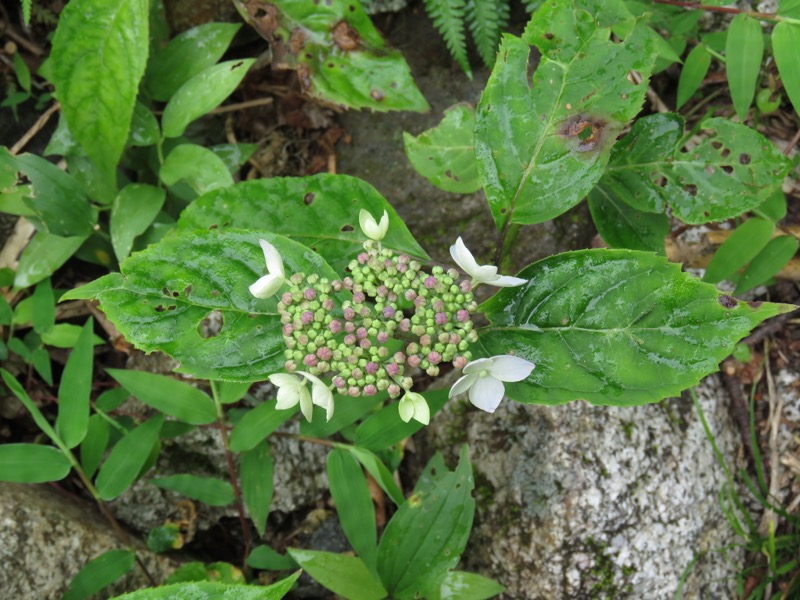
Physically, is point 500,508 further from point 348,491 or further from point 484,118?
point 484,118

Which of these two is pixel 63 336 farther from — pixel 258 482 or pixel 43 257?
pixel 258 482

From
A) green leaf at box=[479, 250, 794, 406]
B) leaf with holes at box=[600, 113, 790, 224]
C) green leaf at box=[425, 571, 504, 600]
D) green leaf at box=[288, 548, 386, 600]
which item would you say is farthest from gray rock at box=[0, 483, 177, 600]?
leaf with holes at box=[600, 113, 790, 224]

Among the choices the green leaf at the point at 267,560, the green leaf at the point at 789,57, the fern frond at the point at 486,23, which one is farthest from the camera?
the fern frond at the point at 486,23

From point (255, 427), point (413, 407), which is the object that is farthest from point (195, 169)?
point (413, 407)

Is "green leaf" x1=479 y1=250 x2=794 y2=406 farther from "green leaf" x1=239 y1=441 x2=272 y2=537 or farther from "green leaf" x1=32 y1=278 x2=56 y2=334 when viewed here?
"green leaf" x1=32 y1=278 x2=56 y2=334

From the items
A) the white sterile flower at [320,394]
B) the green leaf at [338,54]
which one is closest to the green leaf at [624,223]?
the green leaf at [338,54]

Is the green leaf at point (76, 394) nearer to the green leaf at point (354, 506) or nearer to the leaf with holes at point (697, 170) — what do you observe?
the green leaf at point (354, 506)
